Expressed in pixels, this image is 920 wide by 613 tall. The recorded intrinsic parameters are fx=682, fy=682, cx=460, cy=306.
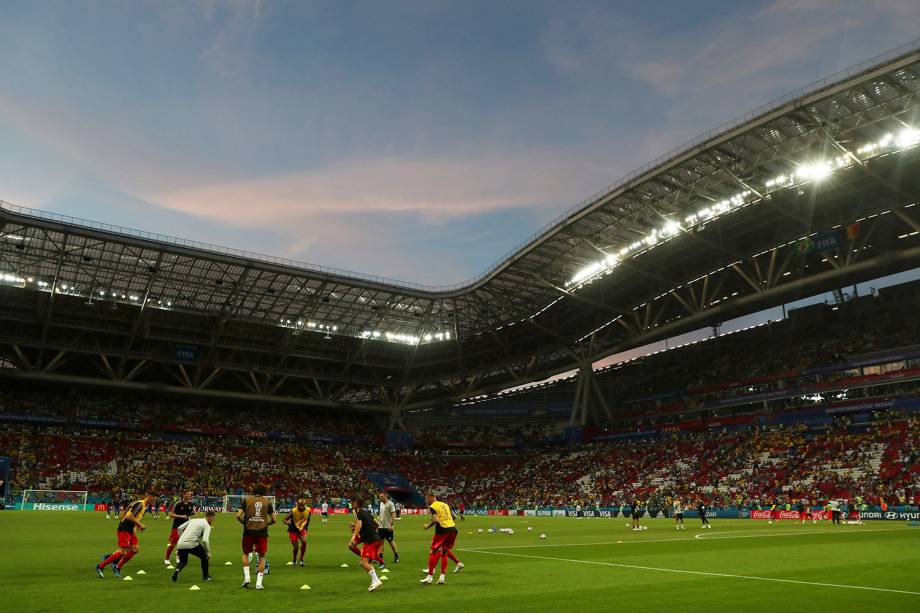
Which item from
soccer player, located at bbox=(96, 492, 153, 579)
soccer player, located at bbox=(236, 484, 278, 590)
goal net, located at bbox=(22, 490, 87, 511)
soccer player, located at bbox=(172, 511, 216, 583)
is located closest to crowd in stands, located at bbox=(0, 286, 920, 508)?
goal net, located at bbox=(22, 490, 87, 511)

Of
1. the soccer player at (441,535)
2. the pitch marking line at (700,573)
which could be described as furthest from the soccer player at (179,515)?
the pitch marking line at (700,573)

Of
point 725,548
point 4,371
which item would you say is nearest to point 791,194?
point 725,548

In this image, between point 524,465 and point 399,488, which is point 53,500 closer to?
point 399,488

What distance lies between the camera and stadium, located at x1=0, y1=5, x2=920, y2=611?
3641cm

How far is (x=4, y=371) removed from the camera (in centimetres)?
7238

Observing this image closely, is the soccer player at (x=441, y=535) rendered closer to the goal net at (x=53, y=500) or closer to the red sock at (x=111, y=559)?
the red sock at (x=111, y=559)

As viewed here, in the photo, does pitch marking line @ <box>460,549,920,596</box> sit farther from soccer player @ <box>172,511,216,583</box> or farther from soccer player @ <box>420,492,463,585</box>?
soccer player @ <box>172,511,216,583</box>

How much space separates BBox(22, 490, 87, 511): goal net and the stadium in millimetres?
228

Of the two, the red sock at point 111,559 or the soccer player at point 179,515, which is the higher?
the soccer player at point 179,515

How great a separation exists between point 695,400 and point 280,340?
1901 inches

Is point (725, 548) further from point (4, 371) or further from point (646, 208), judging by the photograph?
point (4, 371)

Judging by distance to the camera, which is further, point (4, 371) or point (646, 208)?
point (4, 371)

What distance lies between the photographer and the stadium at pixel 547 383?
119ft

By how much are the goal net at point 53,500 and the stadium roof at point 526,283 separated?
1729 cm
